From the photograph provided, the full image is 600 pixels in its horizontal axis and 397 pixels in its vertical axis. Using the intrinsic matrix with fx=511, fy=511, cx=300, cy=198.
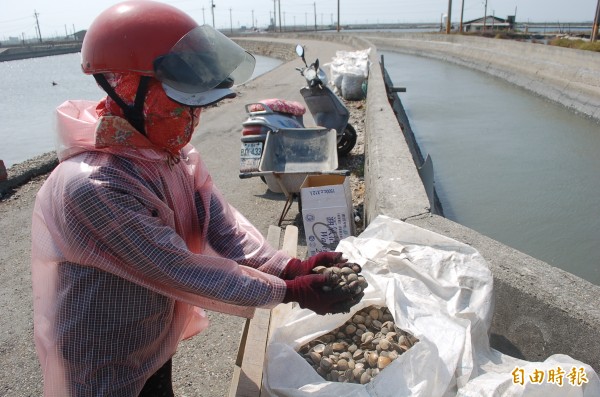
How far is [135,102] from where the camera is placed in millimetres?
1484

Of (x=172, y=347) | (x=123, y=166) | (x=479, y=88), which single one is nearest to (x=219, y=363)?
(x=172, y=347)

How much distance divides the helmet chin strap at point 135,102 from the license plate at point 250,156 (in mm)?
3760

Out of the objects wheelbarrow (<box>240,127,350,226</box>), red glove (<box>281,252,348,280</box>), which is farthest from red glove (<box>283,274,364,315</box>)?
wheelbarrow (<box>240,127,350,226</box>)

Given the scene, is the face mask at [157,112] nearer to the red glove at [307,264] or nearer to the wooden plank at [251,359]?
the red glove at [307,264]

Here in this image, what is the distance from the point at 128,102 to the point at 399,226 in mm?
1600

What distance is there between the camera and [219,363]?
2.91 metres

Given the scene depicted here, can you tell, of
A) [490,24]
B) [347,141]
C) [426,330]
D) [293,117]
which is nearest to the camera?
[426,330]

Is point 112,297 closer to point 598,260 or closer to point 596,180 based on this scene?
point 598,260

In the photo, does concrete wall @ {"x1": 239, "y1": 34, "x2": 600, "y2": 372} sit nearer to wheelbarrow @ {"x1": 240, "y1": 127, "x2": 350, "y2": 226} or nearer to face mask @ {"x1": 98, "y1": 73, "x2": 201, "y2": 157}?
wheelbarrow @ {"x1": 240, "y1": 127, "x2": 350, "y2": 226}

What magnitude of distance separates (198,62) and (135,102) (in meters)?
0.22

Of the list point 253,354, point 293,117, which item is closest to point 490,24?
point 293,117

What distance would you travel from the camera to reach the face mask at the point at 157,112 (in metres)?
1.49

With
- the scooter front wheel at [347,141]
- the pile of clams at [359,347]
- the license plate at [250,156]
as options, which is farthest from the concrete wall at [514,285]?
the license plate at [250,156]

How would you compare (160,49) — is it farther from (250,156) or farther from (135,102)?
(250,156)
